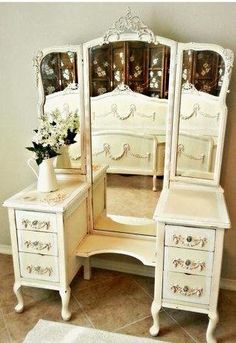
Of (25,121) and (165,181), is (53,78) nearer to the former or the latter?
(25,121)

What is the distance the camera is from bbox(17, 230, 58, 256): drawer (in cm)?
190

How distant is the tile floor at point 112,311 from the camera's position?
1.95 m

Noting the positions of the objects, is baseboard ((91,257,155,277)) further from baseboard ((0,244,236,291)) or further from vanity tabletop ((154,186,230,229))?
vanity tabletop ((154,186,230,229))

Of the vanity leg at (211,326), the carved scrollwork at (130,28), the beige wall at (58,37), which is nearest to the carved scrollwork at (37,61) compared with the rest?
the beige wall at (58,37)

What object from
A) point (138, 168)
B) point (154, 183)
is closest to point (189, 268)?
point (154, 183)

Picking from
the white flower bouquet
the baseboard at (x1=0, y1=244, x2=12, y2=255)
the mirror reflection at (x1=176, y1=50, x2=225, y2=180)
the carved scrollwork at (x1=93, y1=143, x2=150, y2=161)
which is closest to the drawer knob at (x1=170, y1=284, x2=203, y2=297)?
the mirror reflection at (x1=176, y1=50, x2=225, y2=180)

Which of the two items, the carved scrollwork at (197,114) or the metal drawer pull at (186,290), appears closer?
the metal drawer pull at (186,290)

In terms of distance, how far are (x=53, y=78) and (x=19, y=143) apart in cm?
63

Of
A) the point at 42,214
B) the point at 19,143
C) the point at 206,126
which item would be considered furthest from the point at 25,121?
the point at 206,126

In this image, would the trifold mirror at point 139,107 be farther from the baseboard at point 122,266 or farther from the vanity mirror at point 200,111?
the baseboard at point 122,266

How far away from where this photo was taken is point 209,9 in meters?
1.90

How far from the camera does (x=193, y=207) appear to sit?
1811mm

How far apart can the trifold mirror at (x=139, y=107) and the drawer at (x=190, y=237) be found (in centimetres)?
45

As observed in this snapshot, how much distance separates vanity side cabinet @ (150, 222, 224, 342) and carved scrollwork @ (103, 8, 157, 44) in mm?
1123
